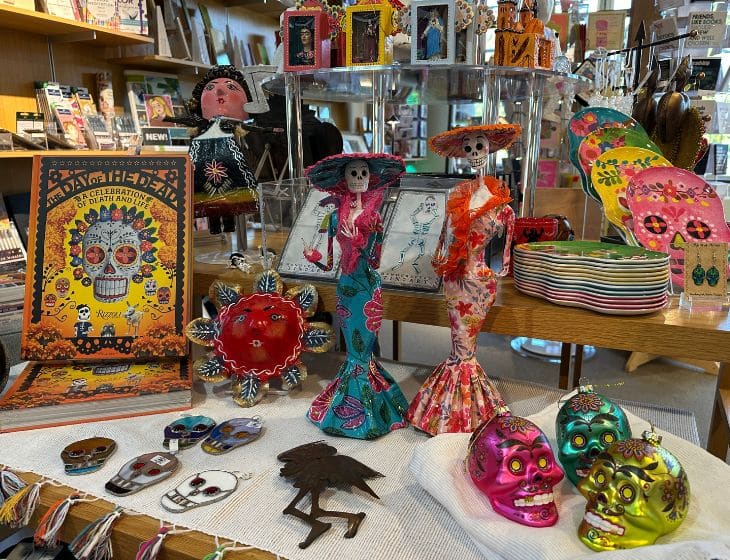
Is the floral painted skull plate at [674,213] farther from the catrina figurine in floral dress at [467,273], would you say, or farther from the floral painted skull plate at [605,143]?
the catrina figurine in floral dress at [467,273]

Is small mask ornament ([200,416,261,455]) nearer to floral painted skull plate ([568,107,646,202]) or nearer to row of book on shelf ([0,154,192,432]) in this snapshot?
row of book on shelf ([0,154,192,432])

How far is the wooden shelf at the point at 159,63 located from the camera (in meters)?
2.41

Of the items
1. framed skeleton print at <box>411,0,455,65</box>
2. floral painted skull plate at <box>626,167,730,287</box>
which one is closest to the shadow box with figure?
framed skeleton print at <box>411,0,455,65</box>

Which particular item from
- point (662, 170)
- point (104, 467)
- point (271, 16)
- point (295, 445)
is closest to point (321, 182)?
point (295, 445)

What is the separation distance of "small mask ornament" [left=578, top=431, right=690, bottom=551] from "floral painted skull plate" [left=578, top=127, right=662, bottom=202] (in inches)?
25.5

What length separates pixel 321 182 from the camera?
0.85m

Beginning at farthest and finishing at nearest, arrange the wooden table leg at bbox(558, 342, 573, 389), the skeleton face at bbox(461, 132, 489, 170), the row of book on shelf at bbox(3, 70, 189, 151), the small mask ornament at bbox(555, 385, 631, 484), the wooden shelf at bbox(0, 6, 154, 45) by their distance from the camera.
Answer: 1. the row of book on shelf at bbox(3, 70, 189, 151)
2. the wooden shelf at bbox(0, 6, 154, 45)
3. the wooden table leg at bbox(558, 342, 573, 389)
4. the skeleton face at bbox(461, 132, 489, 170)
5. the small mask ornament at bbox(555, 385, 631, 484)

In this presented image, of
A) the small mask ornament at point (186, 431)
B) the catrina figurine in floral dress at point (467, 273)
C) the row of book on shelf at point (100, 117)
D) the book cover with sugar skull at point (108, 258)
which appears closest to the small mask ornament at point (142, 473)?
the small mask ornament at point (186, 431)

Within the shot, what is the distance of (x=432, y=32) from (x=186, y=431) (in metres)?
0.83

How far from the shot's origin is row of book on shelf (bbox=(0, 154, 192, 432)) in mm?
1055

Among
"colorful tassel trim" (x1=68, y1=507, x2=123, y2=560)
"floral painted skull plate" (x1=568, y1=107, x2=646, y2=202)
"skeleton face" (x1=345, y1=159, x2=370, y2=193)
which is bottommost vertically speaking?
"colorful tassel trim" (x1=68, y1=507, x2=123, y2=560)

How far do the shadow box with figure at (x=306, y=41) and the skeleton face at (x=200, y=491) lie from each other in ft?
2.60

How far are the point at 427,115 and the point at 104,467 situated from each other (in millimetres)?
3650

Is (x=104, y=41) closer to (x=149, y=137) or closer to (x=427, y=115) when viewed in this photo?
(x=149, y=137)
